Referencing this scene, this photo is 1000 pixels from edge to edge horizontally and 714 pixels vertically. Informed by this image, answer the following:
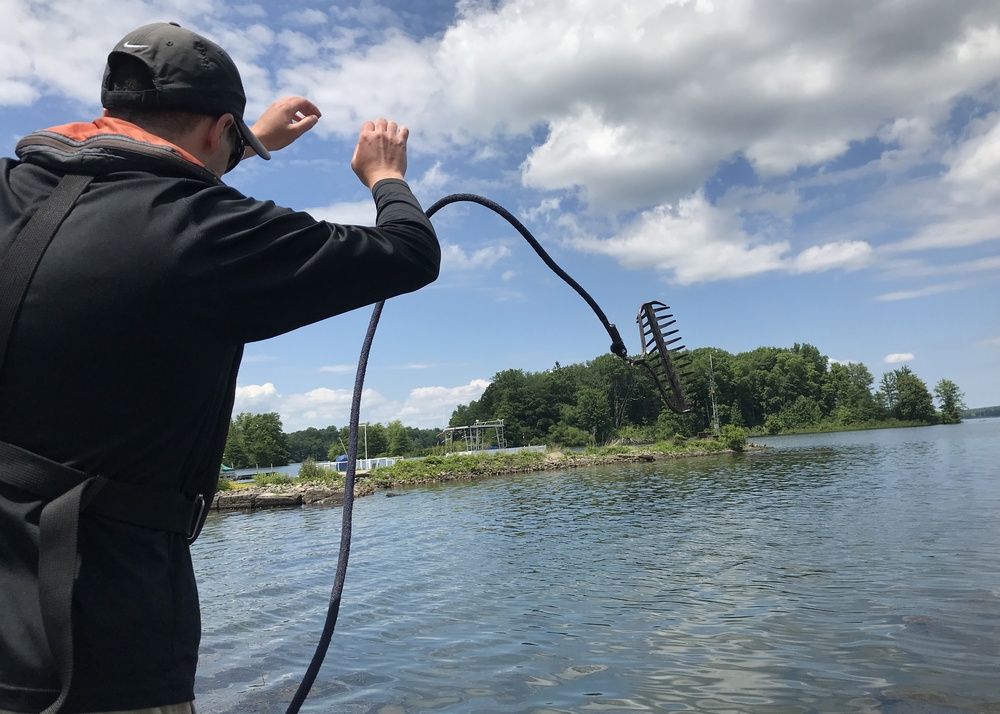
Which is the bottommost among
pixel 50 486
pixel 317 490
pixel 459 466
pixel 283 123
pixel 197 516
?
pixel 317 490

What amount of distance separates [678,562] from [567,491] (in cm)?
2044

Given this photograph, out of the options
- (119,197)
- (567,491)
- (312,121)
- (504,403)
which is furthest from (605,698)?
(504,403)

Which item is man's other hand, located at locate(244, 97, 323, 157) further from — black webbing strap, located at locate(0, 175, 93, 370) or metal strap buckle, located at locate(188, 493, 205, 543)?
metal strap buckle, located at locate(188, 493, 205, 543)

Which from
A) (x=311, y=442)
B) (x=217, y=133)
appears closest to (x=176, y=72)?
(x=217, y=133)

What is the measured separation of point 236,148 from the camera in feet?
6.20

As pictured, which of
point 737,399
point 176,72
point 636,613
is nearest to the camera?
point 176,72

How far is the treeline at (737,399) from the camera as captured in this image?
115 m

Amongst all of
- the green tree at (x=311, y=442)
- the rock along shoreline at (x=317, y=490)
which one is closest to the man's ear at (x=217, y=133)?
the rock along shoreline at (x=317, y=490)

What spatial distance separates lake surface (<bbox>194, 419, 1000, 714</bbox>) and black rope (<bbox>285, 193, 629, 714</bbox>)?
4.93m

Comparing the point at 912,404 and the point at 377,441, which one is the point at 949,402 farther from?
the point at 377,441

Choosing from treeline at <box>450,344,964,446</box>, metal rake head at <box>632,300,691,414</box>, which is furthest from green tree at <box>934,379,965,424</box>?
metal rake head at <box>632,300,691,414</box>

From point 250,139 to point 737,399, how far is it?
12692cm

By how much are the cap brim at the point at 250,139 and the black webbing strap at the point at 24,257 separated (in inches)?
21.0

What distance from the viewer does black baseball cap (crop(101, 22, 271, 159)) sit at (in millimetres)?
1636
